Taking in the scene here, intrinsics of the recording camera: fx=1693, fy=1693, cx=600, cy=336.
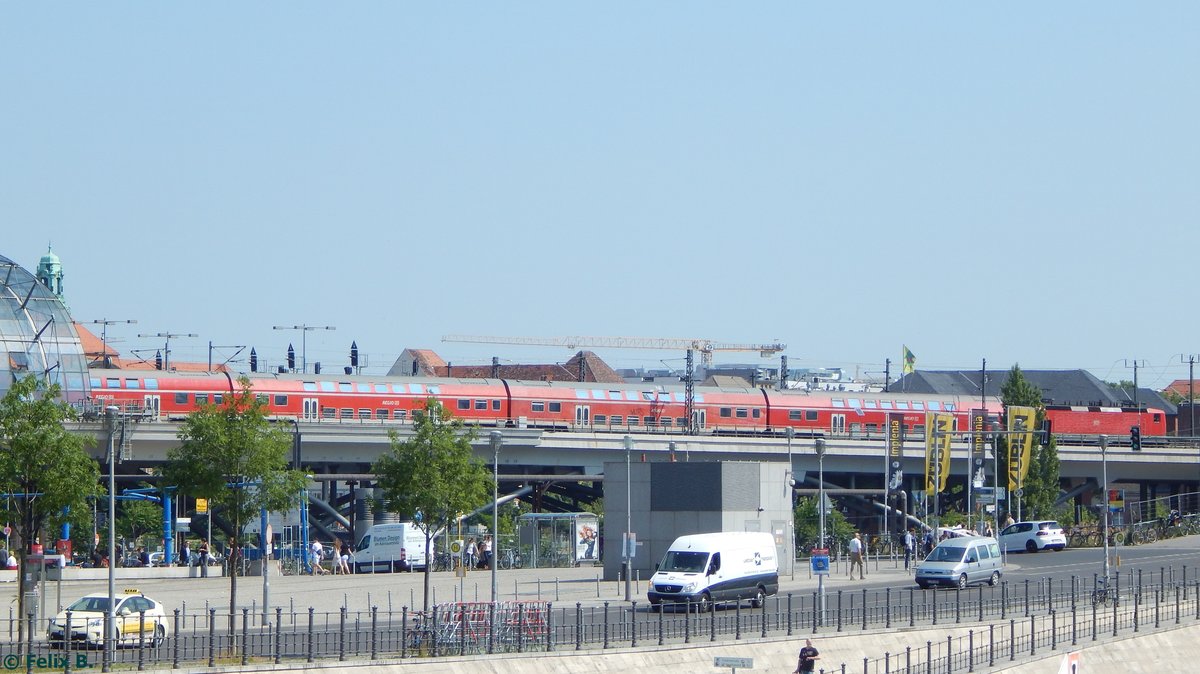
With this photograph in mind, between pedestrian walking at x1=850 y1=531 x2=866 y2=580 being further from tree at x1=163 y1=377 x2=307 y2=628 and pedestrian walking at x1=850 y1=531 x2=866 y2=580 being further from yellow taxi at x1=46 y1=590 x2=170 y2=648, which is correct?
yellow taxi at x1=46 y1=590 x2=170 y2=648

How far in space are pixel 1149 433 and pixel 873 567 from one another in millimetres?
56588

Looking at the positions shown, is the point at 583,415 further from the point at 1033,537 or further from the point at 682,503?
the point at 682,503

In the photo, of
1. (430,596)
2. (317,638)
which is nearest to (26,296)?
(430,596)

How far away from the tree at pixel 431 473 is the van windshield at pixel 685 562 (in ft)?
23.5

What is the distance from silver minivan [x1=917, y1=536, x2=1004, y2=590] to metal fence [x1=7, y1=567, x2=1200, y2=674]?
3.47 meters

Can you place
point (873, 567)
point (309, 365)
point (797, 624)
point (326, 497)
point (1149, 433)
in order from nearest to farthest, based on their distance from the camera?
point (797, 624)
point (873, 567)
point (326, 497)
point (1149, 433)
point (309, 365)

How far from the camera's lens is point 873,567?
66500mm

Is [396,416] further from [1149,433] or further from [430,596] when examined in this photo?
[1149,433]

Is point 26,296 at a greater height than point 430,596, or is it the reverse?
point 26,296

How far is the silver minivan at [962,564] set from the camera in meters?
51.5

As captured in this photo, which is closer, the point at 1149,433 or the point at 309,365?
the point at 1149,433

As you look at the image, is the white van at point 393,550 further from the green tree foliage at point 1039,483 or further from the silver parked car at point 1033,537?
the green tree foliage at point 1039,483

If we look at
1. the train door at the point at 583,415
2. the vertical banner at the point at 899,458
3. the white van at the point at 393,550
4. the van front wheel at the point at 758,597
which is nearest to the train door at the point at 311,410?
the train door at the point at 583,415

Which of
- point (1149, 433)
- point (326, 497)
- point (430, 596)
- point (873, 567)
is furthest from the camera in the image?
point (1149, 433)
